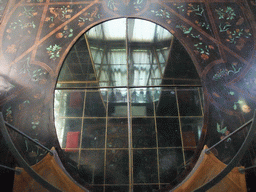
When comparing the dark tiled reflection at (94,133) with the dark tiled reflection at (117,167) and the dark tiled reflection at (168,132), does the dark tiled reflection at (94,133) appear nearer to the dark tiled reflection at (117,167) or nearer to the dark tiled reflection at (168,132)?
the dark tiled reflection at (117,167)

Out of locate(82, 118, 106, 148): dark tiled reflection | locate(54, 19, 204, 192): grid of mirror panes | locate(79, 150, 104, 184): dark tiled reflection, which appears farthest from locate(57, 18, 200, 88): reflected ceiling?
locate(79, 150, 104, 184): dark tiled reflection

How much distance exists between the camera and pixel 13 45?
10.2 feet

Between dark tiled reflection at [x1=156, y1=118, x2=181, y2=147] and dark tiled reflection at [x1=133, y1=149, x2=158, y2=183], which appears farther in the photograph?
dark tiled reflection at [x1=156, y1=118, x2=181, y2=147]

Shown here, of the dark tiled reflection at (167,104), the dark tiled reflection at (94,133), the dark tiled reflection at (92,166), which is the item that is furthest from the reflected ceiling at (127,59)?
the dark tiled reflection at (92,166)

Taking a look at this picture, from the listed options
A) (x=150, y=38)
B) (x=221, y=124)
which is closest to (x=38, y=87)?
(x=150, y=38)

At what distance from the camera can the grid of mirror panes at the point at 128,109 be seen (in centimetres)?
234

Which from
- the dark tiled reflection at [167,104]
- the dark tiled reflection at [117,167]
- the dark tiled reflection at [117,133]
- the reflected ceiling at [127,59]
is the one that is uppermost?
the reflected ceiling at [127,59]


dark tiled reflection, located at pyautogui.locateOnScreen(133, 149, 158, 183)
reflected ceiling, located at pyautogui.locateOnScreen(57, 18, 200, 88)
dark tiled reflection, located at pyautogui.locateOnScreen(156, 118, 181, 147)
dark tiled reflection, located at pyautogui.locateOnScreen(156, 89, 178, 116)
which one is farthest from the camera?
reflected ceiling, located at pyautogui.locateOnScreen(57, 18, 200, 88)

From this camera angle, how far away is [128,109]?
269 centimetres

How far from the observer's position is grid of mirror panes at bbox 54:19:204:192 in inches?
92.3

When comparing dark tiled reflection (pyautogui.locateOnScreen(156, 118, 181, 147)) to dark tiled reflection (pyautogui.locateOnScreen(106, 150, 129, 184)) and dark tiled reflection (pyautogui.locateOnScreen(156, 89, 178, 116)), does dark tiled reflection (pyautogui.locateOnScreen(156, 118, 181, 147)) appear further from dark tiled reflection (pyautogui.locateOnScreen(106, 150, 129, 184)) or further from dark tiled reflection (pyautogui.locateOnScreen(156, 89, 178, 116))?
dark tiled reflection (pyautogui.locateOnScreen(106, 150, 129, 184))

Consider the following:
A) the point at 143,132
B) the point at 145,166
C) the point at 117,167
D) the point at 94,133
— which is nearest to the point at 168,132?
the point at 143,132

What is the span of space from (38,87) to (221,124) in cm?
232

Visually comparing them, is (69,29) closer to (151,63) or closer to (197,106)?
(151,63)
